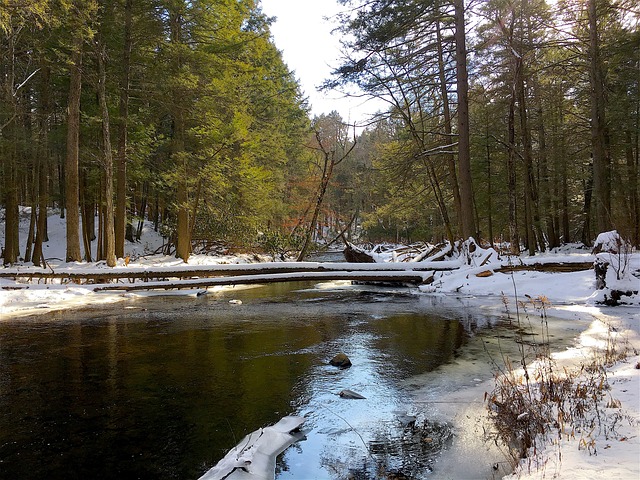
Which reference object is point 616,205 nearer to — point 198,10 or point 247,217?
point 247,217

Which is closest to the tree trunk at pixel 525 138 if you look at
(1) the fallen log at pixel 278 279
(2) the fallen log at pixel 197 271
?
(1) the fallen log at pixel 278 279

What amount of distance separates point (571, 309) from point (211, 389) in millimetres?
8764

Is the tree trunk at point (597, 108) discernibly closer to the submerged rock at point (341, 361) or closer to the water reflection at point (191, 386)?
the water reflection at point (191, 386)

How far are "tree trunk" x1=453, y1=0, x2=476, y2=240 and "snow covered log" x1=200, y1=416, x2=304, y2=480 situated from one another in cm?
1327

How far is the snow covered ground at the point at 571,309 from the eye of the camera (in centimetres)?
267

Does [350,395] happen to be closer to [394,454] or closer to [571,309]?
[394,454]

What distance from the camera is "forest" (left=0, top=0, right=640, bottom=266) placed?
15586 millimetres

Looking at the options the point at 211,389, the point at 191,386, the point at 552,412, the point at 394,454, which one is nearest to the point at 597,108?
the point at 552,412

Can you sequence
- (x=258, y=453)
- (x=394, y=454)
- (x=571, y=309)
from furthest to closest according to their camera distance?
(x=571, y=309) → (x=394, y=454) → (x=258, y=453)

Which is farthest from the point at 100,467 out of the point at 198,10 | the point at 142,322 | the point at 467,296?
the point at 198,10

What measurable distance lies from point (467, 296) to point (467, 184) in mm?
4510

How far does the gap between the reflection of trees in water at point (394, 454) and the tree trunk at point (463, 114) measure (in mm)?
12811

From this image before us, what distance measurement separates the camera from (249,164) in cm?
2311

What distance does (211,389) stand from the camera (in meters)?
4.95
